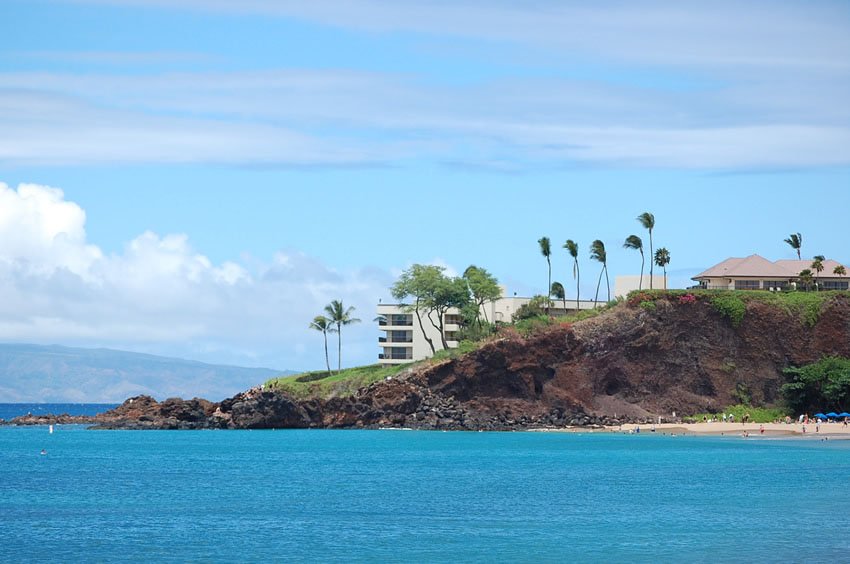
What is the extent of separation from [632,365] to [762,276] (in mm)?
23410

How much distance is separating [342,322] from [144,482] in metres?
79.4

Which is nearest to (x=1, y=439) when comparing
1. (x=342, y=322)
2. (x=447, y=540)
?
(x=342, y=322)

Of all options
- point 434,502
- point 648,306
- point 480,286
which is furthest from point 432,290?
point 434,502

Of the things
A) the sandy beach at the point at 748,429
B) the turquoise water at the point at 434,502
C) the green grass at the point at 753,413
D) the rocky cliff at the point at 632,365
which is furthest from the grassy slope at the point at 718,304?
the turquoise water at the point at 434,502

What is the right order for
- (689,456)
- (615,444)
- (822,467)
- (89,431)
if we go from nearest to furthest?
(822,467), (689,456), (615,444), (89,431)

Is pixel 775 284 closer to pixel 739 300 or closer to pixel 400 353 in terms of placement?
pixel 739 300

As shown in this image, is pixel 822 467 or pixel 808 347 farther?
pixel 808 347

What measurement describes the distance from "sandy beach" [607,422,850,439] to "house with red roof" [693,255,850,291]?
2005 cm

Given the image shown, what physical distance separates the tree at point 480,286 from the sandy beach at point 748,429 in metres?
25.7

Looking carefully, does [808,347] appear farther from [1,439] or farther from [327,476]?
[1,439]

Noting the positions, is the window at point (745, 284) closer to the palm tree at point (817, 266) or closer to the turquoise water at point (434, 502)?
the palm tree at point (817, 266)

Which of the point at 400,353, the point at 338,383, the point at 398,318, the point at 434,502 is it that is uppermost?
the point at 398,318

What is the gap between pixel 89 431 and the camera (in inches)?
5202

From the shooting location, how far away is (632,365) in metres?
115
